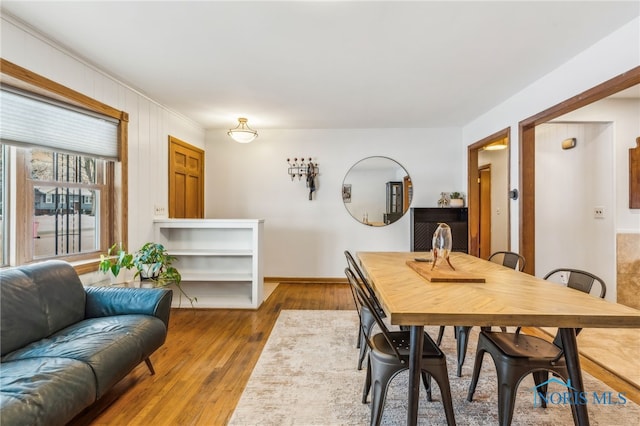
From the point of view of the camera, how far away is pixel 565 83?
2.61 meters

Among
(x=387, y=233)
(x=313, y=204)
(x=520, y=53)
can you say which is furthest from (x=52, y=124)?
(x=387, y=233)

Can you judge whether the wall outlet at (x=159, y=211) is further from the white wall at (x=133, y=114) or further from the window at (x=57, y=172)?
the window at (x=57, y=172)

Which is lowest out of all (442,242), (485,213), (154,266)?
(154,266)

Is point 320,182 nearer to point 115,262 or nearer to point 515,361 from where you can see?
point 115,262

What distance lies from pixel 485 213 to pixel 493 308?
4860 millimetres

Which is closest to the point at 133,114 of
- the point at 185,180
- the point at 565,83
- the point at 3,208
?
the point at 185,180

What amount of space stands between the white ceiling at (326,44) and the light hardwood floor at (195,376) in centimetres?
249

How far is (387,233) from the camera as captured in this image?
191 inches

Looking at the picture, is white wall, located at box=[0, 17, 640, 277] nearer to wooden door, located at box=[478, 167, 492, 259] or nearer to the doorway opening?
the doorway opening

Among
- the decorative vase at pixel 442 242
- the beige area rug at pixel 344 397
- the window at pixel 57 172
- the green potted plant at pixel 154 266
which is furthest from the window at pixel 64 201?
the decorative vase at pixel 442 242

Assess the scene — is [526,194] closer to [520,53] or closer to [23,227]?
[520,53]

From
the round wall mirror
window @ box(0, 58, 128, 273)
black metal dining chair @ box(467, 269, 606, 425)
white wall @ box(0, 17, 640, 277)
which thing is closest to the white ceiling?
window @ box(0, 58, 128, 273)

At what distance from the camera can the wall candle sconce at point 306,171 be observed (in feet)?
15.7

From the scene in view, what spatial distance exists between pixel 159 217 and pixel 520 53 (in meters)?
4.10
